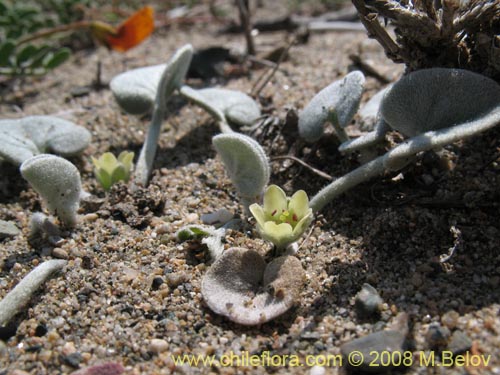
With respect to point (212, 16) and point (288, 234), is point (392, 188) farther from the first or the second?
point (212, 16)

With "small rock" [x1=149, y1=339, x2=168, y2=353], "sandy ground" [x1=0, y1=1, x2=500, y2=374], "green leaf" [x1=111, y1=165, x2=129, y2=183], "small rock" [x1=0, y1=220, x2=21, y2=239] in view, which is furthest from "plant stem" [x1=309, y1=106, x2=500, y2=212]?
"small rock" [x1=0, y1=220, x2=21, y2=239]

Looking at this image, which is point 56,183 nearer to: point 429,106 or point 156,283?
point 156,283

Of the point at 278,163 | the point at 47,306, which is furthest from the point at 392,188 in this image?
the point at 47,306

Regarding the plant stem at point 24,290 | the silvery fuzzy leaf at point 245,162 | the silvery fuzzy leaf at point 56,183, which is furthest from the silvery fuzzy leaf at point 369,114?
the plant stem at point 24,290

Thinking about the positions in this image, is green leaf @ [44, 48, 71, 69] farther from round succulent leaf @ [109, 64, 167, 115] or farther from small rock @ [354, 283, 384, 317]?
small rock @ [354, 283, 384, 317]

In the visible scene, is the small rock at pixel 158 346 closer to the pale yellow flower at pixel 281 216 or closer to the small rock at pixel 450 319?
the pale yellow flower at pixel 281 216

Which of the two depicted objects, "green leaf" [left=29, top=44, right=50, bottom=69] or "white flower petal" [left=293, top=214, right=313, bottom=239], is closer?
"white flower petal" [left=293, top=214, right=313, bottom=239]
